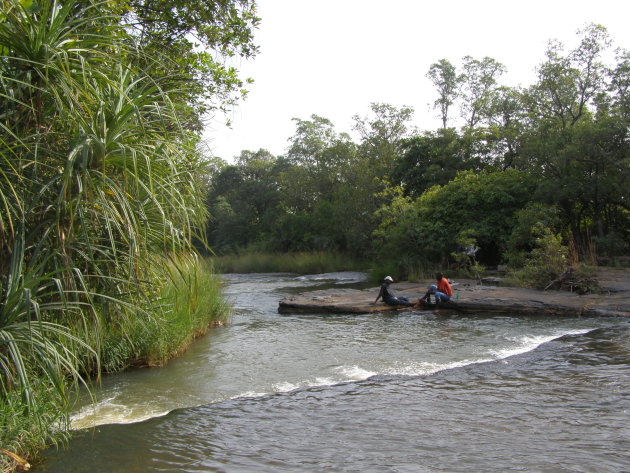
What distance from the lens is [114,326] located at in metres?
5.74

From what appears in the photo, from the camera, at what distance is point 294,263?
35.2 m

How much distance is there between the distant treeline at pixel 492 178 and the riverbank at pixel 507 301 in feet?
6.99

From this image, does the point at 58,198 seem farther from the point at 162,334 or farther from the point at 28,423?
the point at 162,334

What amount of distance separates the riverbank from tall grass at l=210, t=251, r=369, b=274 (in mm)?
16233

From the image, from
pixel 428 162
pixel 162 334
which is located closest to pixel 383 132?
pixel 428 162

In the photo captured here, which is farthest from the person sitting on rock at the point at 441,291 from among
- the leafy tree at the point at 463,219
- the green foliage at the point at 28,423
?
the green foliage at the point at 28,423

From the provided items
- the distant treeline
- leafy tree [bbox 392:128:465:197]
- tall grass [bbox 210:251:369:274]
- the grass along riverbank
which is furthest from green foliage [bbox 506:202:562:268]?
tall grass [bbox 210:251:369:274]

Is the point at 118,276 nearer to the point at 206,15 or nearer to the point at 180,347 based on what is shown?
the point at 180,347

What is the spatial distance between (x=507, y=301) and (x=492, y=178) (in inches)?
473

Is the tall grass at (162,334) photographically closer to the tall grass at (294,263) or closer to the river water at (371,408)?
the river water at (371,408)

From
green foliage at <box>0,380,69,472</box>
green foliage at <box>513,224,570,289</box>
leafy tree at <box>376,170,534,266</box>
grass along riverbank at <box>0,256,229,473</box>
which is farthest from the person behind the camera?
leafy tree at <box>376,170,534,266</box>

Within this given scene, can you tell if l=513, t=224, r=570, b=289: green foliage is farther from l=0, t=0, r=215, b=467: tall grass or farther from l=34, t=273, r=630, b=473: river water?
l=0, t=0, r=215, b=467: tall grass

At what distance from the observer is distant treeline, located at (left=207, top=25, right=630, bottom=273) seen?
20.8 m

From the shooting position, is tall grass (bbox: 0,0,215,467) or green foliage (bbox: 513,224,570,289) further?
green foliage (bbox: 513,224,570,289)
